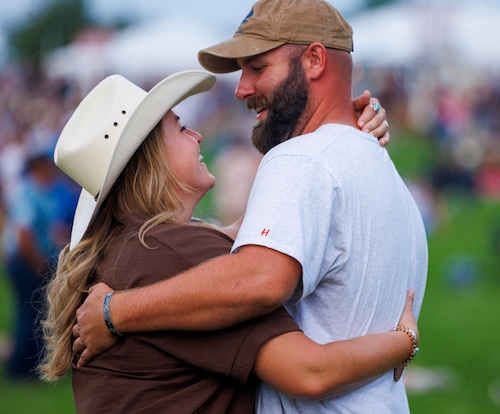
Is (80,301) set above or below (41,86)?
above

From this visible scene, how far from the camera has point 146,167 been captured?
9.35ft

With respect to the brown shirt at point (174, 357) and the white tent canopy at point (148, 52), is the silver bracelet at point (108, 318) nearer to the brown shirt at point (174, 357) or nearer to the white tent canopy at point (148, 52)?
the brown shirt at point (174, 357)

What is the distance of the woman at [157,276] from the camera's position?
243cm

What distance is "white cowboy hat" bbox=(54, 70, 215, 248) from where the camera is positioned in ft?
9.04

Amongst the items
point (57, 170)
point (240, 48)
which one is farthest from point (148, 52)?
point (240, 48)

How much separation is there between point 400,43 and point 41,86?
10164 millimetres

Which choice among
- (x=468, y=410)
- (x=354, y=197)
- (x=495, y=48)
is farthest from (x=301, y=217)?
(x=495, y=48)

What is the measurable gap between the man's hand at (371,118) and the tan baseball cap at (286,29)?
21 centimetres

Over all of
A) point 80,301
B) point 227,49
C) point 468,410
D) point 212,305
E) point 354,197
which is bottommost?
point 468,410

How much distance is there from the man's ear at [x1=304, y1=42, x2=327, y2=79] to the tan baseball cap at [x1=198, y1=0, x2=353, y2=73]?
29 mm

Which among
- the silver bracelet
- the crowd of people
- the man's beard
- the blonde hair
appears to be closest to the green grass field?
the crowd of people

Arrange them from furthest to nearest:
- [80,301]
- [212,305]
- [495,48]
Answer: [495,48], [80,301], [212,305]

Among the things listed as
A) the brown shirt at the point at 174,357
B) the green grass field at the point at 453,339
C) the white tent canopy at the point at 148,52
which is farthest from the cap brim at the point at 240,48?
the white tent canopy at the point at 148,52

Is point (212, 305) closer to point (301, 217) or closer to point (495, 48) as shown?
point (301, 217)
